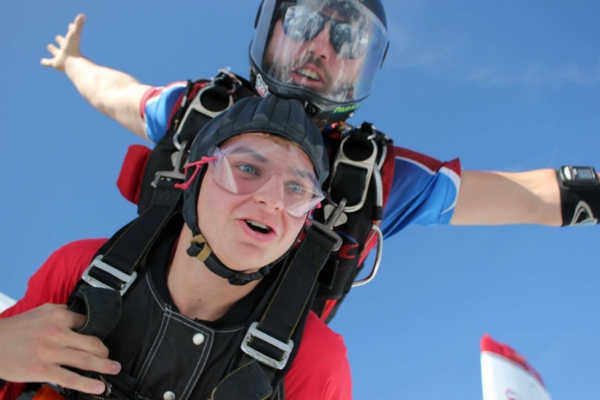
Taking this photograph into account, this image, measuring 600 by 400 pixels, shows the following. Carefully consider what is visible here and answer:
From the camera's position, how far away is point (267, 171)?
2.13 meters

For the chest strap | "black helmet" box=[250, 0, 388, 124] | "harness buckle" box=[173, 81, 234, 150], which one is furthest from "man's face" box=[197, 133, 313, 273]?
"black helmet" box=[250, 0, 388, 124]

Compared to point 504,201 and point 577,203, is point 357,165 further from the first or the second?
point 577,203

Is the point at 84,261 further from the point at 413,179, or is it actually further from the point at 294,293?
the point at 413,179

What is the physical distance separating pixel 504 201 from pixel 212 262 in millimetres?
2008

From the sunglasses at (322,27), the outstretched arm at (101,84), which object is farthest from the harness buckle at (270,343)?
the outstretched arm at (101,84)

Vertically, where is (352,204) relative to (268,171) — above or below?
above

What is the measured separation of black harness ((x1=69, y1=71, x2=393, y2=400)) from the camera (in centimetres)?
198

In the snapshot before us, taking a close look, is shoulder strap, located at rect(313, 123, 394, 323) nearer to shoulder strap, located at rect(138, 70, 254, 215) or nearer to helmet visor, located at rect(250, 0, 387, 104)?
helmet visor, located at rect(250, 0, 387, 104)

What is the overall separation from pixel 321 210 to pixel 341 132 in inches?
24.4

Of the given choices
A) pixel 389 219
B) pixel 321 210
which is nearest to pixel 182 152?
pixel 321 210

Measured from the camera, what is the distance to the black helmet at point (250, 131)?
2112 millimetres

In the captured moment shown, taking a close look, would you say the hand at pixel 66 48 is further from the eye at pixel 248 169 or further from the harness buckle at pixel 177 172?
the eye at pixel 248 169

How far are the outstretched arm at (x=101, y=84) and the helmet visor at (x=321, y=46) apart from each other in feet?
3.16

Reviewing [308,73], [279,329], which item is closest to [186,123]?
[308,73]
